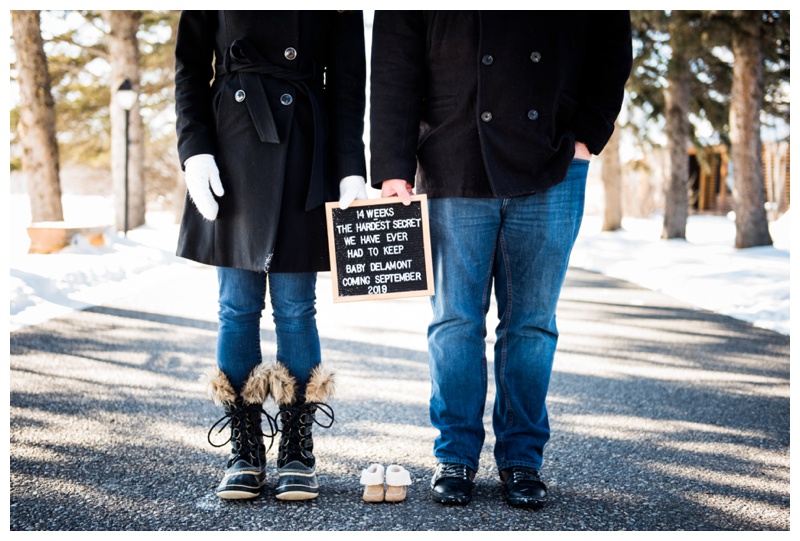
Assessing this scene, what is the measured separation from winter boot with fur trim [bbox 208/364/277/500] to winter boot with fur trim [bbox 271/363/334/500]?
0.05 meters

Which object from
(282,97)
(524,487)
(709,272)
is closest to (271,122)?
(282,97)

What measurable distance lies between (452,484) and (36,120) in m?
11.7

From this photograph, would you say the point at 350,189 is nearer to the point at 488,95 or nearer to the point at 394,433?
the point at 488,95

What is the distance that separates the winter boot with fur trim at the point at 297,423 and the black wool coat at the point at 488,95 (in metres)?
0.73

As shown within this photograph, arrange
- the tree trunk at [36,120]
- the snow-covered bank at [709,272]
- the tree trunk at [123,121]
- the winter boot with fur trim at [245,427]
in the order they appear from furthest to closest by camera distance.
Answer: the tree trunk at [123,121] → the tree trunk at [36,120] → the snow-covered bank at [709,272] → the winter boot with fur trim at [245,427]

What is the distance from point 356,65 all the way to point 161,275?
23.9 feet

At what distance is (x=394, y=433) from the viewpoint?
312cm

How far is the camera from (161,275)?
900 centimetres

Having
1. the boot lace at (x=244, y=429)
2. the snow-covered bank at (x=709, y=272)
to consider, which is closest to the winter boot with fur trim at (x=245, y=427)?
the boot lace at (x=244, y=429)

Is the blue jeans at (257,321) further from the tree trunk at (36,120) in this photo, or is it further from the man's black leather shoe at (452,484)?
the tree trunk at (36,120)

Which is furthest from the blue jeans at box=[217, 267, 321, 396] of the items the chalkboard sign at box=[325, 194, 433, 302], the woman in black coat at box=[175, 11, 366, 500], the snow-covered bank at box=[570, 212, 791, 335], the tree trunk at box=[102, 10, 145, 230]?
the tree trunk at box=[102, 10, 145, 230]

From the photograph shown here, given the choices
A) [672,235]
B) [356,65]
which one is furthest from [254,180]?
[672,235]

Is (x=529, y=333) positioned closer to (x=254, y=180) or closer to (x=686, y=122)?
(x=254, y=180)

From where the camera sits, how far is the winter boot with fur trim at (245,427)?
236cm
